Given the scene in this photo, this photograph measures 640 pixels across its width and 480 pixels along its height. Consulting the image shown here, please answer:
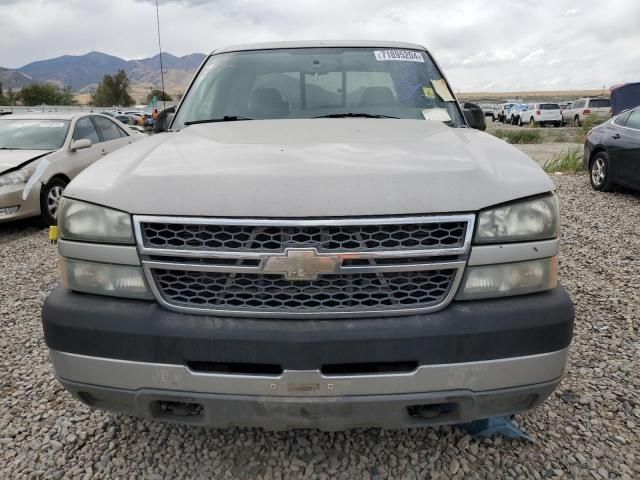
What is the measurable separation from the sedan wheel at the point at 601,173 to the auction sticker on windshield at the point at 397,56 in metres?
6.52

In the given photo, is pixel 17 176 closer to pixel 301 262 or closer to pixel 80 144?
pixel 80 144

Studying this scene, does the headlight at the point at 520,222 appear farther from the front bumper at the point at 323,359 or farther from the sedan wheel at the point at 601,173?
the sedan wheel at the point at 601,173

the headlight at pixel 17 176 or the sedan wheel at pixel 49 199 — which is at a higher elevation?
the headlight at pixel 17 176

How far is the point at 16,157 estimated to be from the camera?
6.85 meters

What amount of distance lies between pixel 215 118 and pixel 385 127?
3.47ft

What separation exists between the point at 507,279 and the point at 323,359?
2.31 feet

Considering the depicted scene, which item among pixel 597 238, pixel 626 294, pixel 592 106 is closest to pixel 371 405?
pixel 626 294

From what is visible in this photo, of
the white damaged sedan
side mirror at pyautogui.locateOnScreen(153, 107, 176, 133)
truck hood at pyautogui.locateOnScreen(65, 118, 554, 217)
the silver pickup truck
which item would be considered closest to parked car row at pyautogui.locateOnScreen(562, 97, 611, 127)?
the white damaged sedan

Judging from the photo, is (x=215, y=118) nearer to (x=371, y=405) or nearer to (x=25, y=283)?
(x=371, y=405)

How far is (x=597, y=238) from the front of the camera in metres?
5.93

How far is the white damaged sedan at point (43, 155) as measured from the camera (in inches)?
258

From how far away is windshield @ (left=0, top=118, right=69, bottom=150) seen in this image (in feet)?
24.2

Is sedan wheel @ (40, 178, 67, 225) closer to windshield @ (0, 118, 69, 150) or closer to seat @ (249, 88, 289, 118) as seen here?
windshield @ (0, 118, 69, 150)

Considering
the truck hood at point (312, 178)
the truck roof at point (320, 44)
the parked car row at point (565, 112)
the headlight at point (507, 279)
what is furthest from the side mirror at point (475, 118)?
the parked car row at point (565, 112)
